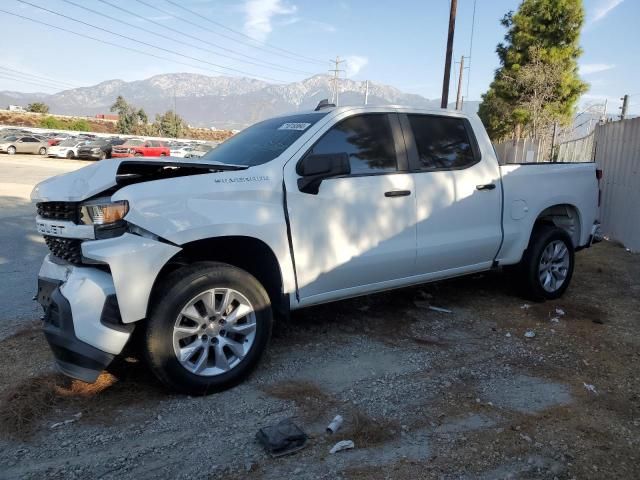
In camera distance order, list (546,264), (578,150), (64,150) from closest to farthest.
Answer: (546,264) < (578,150) < (64,150)

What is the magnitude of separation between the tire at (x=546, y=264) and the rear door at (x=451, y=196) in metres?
0.58

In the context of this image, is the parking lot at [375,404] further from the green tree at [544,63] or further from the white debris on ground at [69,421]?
the green tree at [544,63]

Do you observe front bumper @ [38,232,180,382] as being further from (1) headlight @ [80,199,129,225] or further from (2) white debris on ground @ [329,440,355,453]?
(2) white debris on ground @ [329,440,355,453]

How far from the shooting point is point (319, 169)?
379 cm

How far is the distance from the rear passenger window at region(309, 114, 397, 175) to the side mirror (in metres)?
0.28

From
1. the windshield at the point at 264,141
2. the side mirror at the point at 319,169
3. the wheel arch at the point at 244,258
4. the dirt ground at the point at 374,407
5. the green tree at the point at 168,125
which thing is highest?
the green tree at the point at 168,125

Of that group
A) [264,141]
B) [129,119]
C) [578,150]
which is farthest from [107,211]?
[129,119]

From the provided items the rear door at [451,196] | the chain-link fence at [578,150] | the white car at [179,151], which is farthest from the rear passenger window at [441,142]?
the white car at [179,151]

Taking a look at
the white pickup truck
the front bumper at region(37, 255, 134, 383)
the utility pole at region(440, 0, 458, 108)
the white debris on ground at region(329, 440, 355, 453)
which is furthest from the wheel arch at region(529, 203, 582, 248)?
the utility pole at region(440, 0, 458, 108)

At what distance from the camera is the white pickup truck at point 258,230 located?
329 cm

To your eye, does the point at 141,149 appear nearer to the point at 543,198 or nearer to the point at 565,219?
the point at 565,219

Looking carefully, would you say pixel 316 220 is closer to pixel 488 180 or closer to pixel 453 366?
pixel 453 366

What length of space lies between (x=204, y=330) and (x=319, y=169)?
4.56 ft

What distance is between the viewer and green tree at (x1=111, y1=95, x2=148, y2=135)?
276 ft
